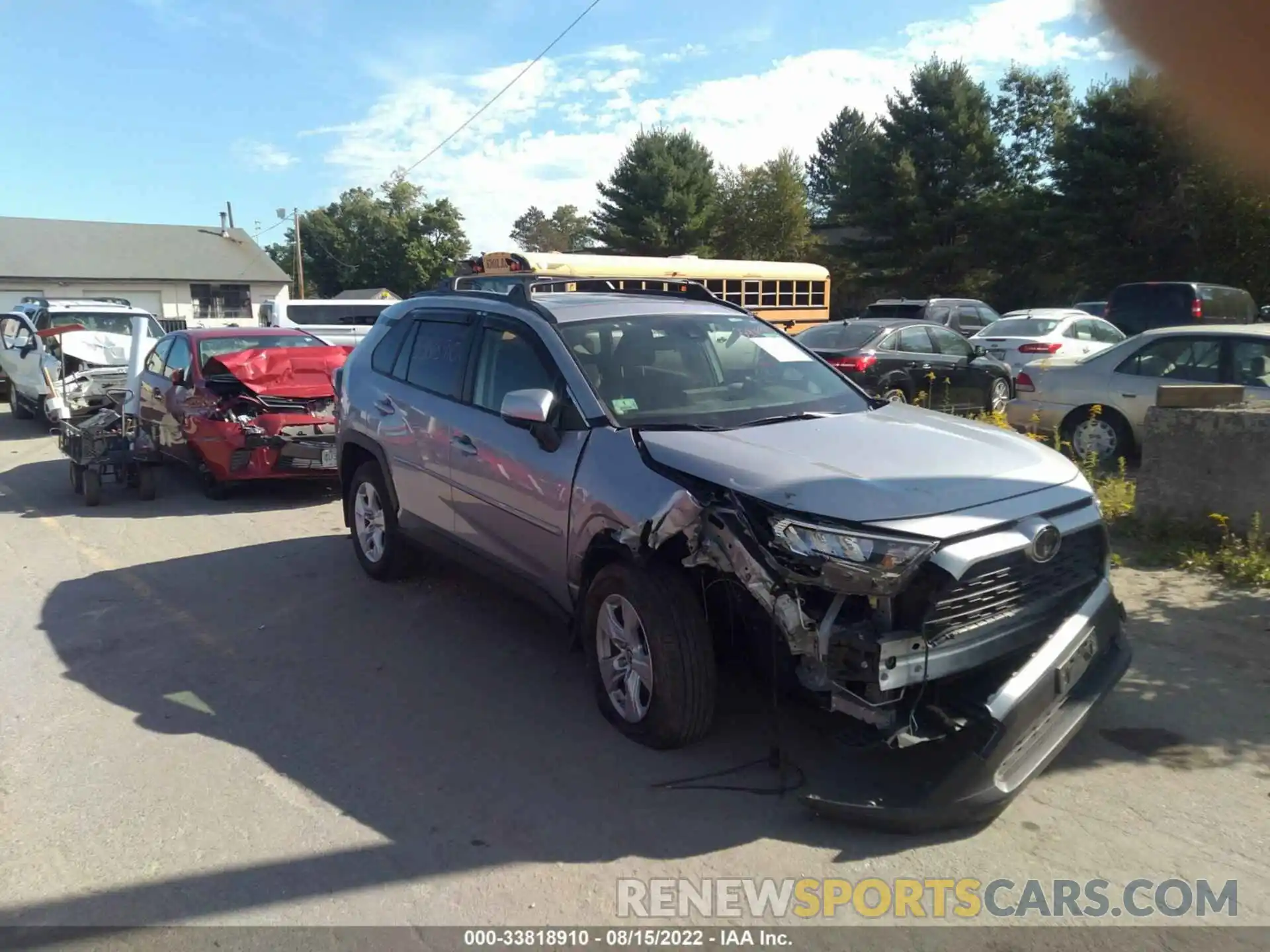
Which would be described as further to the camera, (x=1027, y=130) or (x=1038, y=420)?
(x=1027, y=130)

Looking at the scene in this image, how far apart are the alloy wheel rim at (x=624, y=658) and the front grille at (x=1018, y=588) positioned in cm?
121

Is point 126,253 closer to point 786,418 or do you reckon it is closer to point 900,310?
point 900,310

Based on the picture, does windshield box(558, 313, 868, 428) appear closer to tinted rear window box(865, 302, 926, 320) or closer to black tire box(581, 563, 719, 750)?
black tire box(581, 563, 719, 750)

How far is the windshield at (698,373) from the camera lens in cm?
481

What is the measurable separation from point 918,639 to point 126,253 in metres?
54.6

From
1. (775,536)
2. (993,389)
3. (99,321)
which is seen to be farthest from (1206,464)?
(99,321)

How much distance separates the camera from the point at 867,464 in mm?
4023

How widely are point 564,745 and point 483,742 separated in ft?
1.22

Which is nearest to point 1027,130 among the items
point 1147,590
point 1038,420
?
point 1038,420

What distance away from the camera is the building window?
50.2m

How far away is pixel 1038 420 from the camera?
10273 mm

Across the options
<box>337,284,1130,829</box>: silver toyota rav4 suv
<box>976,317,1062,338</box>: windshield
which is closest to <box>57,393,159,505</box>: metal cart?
<box>337,284,1130,829</box>: silver toyota rav4 suv

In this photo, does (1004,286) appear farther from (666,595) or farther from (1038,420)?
(666,595)

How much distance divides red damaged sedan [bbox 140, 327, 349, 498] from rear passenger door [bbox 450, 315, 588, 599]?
4.34 metres
